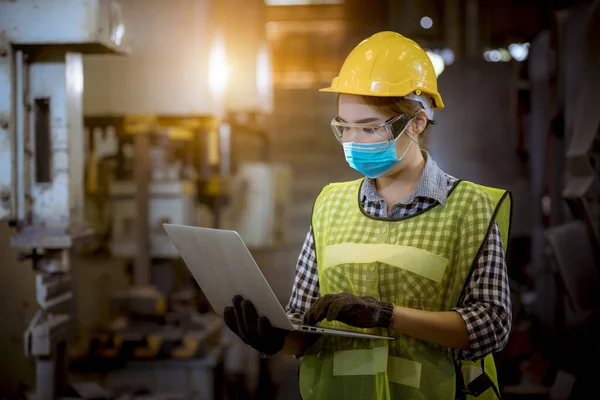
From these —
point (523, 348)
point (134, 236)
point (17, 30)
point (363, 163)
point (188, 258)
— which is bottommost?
point (523, 348)

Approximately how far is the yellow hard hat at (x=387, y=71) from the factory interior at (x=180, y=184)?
53 cm

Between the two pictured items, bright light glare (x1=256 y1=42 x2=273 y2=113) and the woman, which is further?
bright light glare (x1=256 y1=42 x2=273 y2=113)

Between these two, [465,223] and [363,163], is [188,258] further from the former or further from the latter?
[465,223]

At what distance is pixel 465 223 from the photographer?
89.8 inches

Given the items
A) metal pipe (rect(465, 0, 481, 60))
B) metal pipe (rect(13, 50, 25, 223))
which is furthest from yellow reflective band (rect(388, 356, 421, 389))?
metal pipe (rect(465, 0, 481, 60))

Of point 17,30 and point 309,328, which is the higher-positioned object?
point 17,30

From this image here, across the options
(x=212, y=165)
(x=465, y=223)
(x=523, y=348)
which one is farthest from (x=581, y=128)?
(x=212, y=165)

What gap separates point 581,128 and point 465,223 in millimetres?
2907

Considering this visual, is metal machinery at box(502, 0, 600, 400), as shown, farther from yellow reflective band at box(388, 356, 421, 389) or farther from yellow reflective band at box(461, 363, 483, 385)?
yellow reflective band at box(388, 356, 421, 389)

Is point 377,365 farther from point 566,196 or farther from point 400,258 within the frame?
point 566,196

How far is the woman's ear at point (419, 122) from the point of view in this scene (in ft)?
7.86

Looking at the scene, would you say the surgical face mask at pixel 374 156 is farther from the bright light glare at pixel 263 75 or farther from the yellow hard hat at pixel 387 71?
the bright light glare at pixel 263 75

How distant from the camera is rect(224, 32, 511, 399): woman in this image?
219cm

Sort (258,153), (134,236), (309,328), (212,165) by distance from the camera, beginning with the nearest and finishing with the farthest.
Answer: (309,328)
(134,236)
(212,165)
(258,153)
